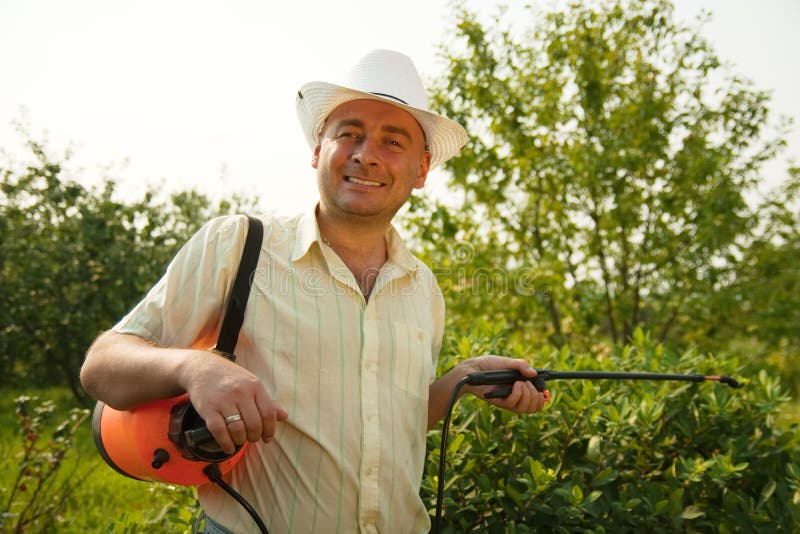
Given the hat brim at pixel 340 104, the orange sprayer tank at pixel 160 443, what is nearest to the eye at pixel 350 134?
the hat brim at pixel 340 104

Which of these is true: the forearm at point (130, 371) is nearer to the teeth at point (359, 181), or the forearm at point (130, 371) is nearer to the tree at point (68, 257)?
the teeth at point (359, 181)

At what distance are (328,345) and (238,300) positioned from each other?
0.27 metres

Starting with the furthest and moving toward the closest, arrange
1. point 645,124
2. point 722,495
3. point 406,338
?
point 645,124
point 722,495
point 406,338

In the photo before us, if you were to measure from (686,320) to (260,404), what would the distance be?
220 inches

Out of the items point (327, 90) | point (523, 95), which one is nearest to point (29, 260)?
point (523, 95)

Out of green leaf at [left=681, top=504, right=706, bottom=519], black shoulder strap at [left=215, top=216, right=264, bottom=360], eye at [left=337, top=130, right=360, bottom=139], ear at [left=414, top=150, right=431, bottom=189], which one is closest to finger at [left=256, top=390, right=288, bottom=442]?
black shoulder strap at [left=215, top=216, right=264, bottom=360]

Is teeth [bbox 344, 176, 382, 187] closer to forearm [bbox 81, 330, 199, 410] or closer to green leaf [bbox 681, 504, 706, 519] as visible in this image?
forearm [bbox 81, 330, 199, 410]

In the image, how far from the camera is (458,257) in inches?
231

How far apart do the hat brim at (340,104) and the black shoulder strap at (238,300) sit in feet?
1.89

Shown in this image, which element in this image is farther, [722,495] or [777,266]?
[777,266]

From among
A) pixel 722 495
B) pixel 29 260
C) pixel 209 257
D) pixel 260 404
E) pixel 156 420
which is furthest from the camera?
pixel 29 260

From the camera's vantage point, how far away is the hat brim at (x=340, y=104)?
2066mm

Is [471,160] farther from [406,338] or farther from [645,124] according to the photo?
[406,338]

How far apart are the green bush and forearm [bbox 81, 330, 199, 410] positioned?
1.25 meters
